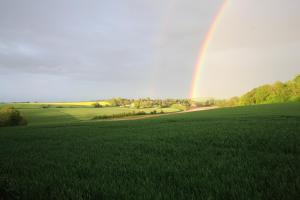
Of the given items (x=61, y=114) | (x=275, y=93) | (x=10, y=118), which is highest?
(x=275, y=93)

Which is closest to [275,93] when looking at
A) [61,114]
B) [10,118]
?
[61,114]

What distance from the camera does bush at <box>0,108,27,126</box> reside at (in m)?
57.6

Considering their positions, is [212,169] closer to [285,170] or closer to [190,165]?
[190,165]

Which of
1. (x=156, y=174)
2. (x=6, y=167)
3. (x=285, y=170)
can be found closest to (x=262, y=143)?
(x=285, y=170)

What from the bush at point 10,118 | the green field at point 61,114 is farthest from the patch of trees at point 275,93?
the bush at point 10,118

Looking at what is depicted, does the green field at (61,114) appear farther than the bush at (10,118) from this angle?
Yes

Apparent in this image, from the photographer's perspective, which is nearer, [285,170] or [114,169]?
[285,170]

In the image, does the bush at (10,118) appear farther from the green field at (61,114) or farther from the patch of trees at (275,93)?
the patch of trees at (275,93)

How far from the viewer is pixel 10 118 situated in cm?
5859

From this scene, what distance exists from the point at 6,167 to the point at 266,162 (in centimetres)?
803

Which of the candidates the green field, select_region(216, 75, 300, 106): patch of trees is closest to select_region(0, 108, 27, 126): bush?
the green field

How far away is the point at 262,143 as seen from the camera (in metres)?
7.99

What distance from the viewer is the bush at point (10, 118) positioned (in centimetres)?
5756

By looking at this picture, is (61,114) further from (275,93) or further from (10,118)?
(275,93)
